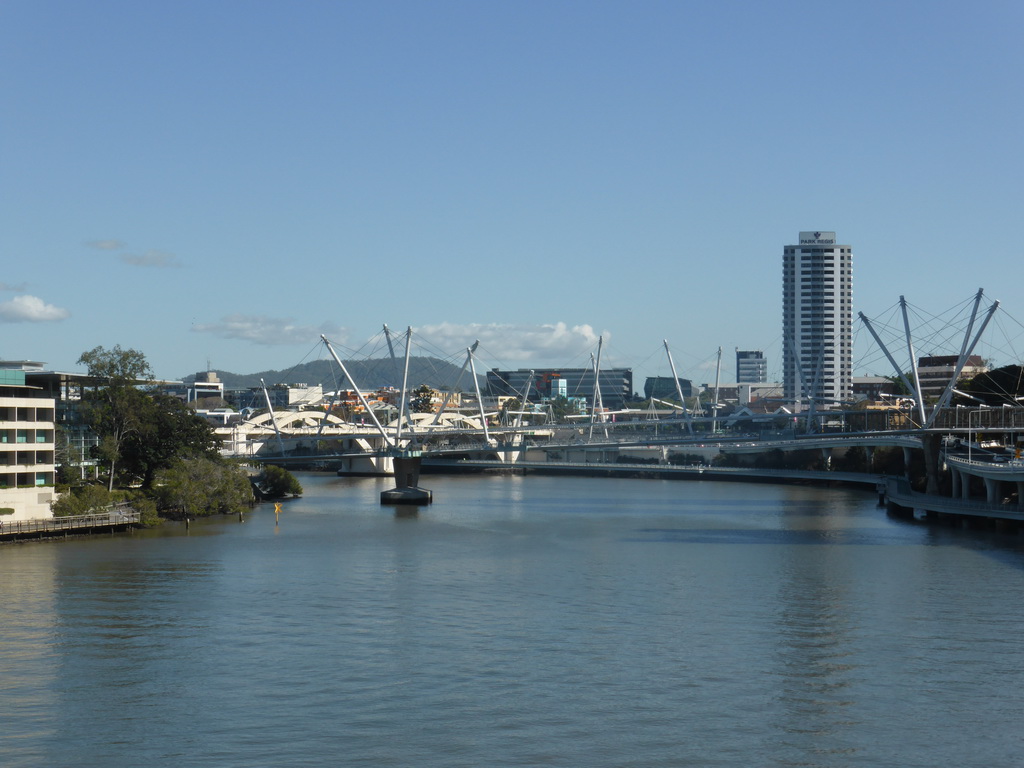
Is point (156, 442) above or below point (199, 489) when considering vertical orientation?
above

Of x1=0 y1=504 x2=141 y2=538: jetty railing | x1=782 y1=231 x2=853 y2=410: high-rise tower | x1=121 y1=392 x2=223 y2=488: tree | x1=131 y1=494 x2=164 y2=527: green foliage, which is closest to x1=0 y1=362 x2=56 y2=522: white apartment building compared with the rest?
x1=0 y1=504 x2=141 y2=538: jetty railing

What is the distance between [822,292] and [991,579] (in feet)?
504

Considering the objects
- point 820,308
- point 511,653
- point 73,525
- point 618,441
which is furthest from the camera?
point 820,308

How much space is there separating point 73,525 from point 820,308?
152343 millimetres

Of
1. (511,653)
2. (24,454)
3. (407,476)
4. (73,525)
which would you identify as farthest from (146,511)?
(511,653)

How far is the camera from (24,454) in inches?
1721

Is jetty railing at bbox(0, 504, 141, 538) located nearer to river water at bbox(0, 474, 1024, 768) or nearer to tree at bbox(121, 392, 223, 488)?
river water at bbox(0, 474, 1024, 768)

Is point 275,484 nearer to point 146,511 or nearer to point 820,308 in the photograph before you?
point 146,511

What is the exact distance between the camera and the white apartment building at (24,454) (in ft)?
140

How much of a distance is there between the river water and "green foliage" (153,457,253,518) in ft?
20.9

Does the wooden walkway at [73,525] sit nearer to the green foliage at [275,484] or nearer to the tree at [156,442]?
the tree at [156,442]

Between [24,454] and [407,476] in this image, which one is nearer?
[24,454]

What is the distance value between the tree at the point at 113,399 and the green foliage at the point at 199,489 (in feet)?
7.78

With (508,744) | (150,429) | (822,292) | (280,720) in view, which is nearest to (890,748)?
(508,744)
